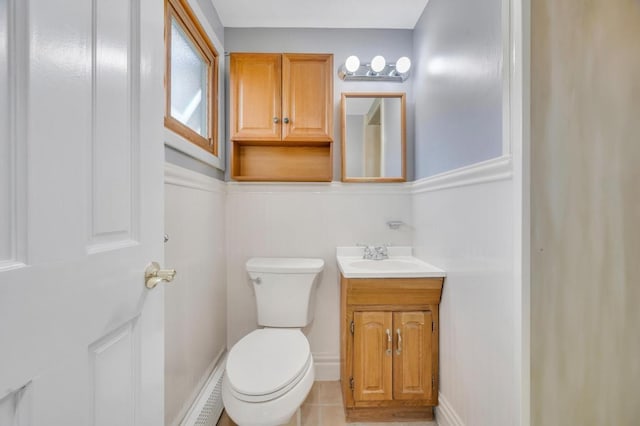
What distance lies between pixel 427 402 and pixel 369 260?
2.67 feet

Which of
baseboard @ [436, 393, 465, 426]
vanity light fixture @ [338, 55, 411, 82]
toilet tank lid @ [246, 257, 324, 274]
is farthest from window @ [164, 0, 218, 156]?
baseboard @ [436, 393, 465, 426]

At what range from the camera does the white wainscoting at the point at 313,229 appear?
6.57ft

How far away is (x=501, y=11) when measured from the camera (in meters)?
1.00

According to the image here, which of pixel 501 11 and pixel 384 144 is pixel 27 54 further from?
pixel 384 144

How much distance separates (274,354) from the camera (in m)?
1.36

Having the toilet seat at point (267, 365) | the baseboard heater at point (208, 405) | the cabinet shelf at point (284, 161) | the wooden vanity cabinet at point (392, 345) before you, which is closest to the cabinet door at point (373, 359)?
Result: the wooden vanity cabinet at point (392, 345)

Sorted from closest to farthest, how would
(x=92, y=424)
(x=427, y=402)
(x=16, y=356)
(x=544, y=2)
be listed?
(x=16, y=356) → (x=92, y=424) → (x=544, y=2) → (x=427, y=402)

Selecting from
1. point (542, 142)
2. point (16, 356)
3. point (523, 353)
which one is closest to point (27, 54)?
point (16, 356)

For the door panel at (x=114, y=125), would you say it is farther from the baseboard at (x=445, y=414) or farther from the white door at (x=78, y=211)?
the baseboard at (x=445, y=414)

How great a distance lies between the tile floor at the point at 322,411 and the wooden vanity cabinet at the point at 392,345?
15 cm

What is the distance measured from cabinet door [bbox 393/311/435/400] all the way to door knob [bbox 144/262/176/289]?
1.20 metres

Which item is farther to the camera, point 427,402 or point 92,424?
point 427,402

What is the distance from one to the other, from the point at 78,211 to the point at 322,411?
169cm

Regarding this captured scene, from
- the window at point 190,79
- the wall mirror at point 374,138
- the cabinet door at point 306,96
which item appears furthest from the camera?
the wall mirror at point 374,138
